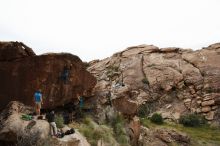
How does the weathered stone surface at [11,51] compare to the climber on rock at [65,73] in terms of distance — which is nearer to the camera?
the weathered stone surface at [11,51]

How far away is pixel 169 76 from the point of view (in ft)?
163

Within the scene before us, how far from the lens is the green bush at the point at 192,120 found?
41.5 metres

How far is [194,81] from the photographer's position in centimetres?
4866

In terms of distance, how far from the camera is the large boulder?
71.4ft

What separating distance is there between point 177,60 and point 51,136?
3840 centimetres

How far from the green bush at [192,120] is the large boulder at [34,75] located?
20717 millimetres

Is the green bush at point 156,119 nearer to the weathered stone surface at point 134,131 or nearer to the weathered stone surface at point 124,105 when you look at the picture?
the weathered stone surface at point 134,131

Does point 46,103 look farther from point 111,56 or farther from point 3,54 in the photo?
point 111,56

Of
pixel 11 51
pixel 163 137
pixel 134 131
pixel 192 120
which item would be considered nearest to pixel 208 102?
pixel 192 120

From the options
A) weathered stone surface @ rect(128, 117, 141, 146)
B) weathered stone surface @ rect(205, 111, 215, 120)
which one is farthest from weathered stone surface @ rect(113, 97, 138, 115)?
weathered stone surface @ rect(205, 111, 215, 120)

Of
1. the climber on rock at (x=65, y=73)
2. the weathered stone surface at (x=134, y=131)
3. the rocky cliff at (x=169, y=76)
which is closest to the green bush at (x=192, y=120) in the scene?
the rocky cliff at (x=169, y=76)

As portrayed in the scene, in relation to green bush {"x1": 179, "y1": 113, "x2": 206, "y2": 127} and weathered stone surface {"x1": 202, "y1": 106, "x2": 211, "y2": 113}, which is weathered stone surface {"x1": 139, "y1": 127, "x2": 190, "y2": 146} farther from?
weathered stone surface {"x1": 202, "y1": 106, "x2": 211, "y2": 113}

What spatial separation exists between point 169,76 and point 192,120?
9.62m

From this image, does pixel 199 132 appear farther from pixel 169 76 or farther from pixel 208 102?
pixel 169 76
